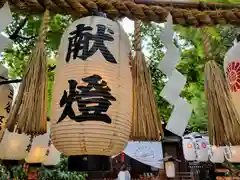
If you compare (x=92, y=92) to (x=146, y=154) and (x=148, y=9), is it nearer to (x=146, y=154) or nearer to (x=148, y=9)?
(x=148, y=9)

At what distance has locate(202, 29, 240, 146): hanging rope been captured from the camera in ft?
3.19

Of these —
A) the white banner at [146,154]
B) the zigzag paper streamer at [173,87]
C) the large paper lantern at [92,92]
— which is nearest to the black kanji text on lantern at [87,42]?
the large paper lantern at [92,92]

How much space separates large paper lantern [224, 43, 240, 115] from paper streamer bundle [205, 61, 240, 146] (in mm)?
240

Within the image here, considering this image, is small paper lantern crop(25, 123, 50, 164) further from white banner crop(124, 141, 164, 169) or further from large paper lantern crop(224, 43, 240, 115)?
white banner crop(124, 141, 164, 169)

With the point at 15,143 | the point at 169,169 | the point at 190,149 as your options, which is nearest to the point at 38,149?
the point at 15,143

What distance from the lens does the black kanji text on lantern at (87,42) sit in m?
0.99

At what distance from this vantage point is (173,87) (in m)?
1.08

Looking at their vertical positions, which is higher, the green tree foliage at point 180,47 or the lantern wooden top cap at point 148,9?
the green tree foliage at point 180,47

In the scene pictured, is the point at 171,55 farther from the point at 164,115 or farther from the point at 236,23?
the point at 164,115

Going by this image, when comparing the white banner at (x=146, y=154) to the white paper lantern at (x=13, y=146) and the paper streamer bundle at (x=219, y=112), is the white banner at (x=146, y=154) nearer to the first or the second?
the white paper lantern at (x=13, y=146)

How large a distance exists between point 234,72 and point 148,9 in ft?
1.74

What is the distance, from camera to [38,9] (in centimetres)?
109

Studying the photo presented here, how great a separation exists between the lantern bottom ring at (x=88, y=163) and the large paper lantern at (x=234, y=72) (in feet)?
2.28

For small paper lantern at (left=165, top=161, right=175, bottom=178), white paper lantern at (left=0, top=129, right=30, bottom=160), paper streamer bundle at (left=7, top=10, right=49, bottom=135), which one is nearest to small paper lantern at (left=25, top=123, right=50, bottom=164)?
white paper lantern at (left=0, top=129, right=30, bottom=160)
